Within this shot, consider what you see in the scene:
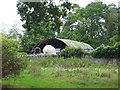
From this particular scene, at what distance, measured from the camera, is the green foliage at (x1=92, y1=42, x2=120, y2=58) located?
3.97 meters

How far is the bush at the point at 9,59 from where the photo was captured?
368cm

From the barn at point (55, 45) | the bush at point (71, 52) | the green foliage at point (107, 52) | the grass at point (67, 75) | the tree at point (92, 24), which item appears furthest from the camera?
the barn at point (55, 45)

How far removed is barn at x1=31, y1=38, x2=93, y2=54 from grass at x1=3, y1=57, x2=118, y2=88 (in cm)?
36

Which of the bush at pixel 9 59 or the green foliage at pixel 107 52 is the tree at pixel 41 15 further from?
the green foliage at pixel 107 52

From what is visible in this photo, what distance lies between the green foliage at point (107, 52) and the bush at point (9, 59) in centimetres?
116

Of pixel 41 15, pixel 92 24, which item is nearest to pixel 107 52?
pixel 92 24

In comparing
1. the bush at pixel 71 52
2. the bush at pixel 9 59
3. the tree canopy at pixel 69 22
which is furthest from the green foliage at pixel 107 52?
the bush at pixel 9 59

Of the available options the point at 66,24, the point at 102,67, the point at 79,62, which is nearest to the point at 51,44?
the point at 66,24

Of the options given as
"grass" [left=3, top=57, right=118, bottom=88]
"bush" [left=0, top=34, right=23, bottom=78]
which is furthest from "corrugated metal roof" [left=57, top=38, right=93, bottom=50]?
"bush" [left=0, top=34, right=23, bottom=78]

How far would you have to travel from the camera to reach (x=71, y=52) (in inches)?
173

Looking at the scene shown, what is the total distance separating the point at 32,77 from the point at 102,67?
980mm

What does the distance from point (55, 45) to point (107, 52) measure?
962 mm

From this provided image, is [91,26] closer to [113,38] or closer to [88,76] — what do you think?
[113,38]

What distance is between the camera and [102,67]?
3.97 metres
